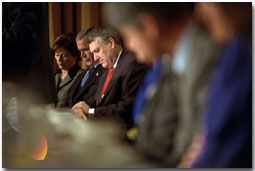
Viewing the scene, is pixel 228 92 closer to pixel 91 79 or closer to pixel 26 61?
pixel 91 79

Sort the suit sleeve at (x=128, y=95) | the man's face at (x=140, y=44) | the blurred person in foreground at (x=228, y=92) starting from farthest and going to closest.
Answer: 1. the suit sleeve at (x=128, y=95)
2. the man's face at (x=140, y=44)
3. the blurred person in foreground at (x=228, y=92)

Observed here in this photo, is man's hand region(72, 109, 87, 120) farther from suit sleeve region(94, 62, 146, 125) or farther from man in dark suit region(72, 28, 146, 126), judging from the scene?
suit sleeve region(94, 62, 146, 125)

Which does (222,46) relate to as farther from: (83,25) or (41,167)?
(41,167)

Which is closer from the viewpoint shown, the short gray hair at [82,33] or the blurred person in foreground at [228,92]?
the blurred person in foreground at [228,92]

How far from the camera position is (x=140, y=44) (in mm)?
1925

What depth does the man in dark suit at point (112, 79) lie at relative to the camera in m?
2.07

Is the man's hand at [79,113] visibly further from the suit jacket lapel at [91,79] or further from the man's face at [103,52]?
the man's face at [103,52]

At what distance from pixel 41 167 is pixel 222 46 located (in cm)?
112

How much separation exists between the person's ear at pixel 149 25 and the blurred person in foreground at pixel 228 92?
0.21m

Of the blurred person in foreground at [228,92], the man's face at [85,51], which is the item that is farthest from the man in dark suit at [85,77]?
the blurred person in foreground at [228,92]

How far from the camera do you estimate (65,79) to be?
222cm

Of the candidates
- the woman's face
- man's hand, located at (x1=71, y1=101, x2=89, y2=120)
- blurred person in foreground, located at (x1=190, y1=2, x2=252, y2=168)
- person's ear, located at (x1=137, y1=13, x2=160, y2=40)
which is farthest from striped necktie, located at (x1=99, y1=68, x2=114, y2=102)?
blurred person in foreground, located at (x1=190, y1=2, x2=252, y2=168)

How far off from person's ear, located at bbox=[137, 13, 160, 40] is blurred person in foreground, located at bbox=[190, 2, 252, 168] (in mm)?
209

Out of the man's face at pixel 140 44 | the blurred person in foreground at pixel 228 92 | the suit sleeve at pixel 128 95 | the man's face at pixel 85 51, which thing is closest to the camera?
the blurred person in foreground at pixel 228 92
